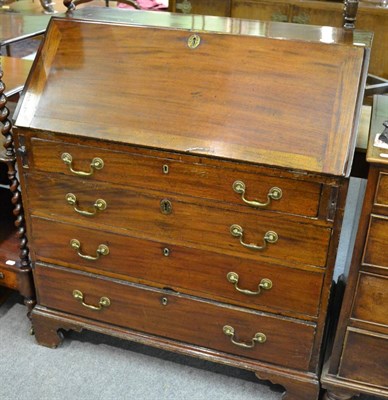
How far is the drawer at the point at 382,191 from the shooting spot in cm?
134

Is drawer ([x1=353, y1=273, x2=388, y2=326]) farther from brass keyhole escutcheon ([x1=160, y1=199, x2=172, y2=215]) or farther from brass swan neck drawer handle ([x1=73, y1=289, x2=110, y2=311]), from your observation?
brass swan neck drawer handle ([x1=73, y1=289, x2=110, y2=311])

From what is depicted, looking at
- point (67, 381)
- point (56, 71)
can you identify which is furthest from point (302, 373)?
point (56, 71)

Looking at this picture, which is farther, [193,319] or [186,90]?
[193,319]

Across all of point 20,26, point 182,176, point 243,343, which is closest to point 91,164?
point 182,176

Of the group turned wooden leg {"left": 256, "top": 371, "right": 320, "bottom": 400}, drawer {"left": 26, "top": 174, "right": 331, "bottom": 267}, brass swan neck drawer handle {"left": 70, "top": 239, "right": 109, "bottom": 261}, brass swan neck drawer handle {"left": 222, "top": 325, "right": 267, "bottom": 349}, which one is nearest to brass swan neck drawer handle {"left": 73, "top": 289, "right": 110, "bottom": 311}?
brass swan neck drawer handle {"left": 70, "top": 239, "right": 109, "bottom": 261}

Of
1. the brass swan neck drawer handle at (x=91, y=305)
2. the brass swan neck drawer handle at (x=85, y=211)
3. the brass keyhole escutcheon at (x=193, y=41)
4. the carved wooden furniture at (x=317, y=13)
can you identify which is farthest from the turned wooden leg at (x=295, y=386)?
the carved wooden furniture at (x=317, y=13)

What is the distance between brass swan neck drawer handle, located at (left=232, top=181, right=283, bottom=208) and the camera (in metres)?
1.43

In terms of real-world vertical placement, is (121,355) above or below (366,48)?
below

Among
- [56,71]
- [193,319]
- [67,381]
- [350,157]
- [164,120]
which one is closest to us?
[350,157]

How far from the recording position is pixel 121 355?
6.52 ft

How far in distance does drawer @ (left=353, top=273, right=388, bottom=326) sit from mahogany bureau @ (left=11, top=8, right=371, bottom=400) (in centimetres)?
9

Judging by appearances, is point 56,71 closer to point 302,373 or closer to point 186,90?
point 186,90

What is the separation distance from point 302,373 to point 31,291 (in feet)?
3.16

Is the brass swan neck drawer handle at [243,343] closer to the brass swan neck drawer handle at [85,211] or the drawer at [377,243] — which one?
the drawer at [377,243]
